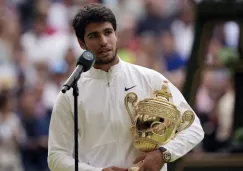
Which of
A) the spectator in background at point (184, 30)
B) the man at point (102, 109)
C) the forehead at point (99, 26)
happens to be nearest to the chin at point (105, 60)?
the man at point (102, 109)

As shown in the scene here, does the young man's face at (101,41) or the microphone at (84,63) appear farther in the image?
the young man's face at (101,41)

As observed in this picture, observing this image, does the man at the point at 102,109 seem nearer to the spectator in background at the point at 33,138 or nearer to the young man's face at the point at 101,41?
the young man's face at the point at 101,41

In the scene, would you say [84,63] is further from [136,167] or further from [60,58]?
[60,58]

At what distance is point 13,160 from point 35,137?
69cm

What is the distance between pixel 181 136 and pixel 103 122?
1.62ft

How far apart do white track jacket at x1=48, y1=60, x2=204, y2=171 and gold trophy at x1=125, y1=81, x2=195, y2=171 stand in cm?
10

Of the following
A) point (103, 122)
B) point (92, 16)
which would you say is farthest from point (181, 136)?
point (92, 16)

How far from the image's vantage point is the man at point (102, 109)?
688 cm

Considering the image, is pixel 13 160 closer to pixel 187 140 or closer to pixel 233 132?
pixel 233 132

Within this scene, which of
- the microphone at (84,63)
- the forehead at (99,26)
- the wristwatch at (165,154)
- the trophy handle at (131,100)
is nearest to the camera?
the microphone at (84,63)

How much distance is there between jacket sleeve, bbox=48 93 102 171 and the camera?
6.96 m

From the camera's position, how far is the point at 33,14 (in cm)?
1595

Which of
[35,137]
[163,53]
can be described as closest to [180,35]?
[163,53]

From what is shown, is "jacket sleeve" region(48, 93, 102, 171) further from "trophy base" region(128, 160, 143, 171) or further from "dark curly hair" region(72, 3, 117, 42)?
"dark curly hair" region(72, 3, 117, 42)
